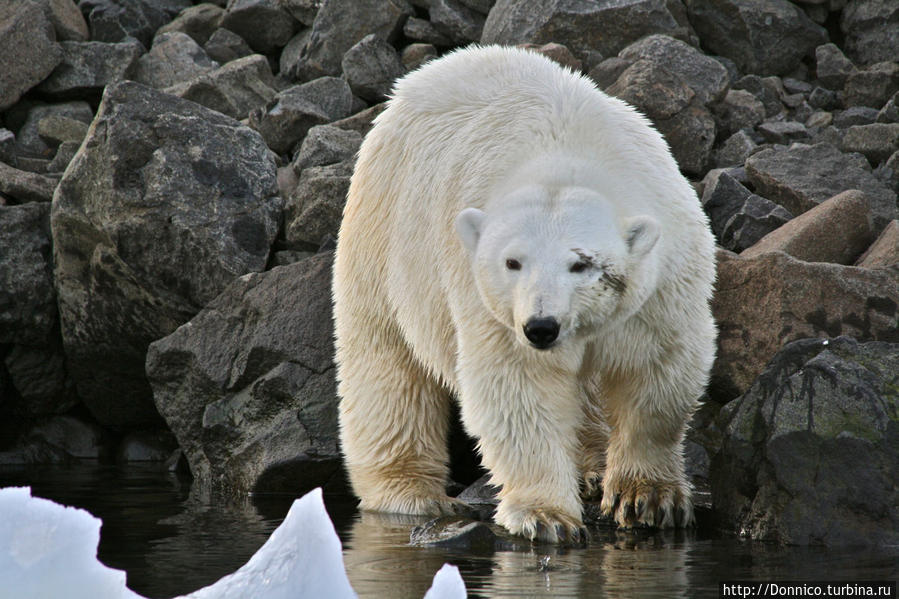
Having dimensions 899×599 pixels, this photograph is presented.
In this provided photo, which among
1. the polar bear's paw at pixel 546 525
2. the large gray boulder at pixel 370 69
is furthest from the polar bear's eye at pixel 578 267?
the large gray boulder at pixel 370 69

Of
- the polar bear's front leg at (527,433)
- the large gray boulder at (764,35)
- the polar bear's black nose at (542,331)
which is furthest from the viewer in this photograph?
the large gray boulder at (764,35)

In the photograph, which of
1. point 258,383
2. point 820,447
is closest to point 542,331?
point 820,447

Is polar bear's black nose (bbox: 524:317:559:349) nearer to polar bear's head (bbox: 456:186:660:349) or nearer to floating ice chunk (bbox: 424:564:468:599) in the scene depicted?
polar bear's head (bbox: 456:186:660:349)

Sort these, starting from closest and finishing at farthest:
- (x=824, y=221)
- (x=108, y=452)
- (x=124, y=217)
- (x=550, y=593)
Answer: (x=550, y=593) → (x=824, y=221) → (x=124, y=217) → (x=108, y=452)

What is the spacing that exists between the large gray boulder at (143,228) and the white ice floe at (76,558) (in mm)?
5252

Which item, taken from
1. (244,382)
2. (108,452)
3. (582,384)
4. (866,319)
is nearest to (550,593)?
(582,384)

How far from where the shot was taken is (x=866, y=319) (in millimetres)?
5992

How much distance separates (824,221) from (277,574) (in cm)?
486

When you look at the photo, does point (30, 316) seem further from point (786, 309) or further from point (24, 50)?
point (786, 309)

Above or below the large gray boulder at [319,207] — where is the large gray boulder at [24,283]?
below

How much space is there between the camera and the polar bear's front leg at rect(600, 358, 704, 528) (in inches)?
209

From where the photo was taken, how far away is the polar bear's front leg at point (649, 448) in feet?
17.4

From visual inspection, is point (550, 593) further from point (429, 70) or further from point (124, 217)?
point (124, 217)

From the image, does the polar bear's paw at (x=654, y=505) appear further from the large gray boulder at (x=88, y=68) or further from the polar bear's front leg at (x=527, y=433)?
the large gray boulder at (x=88, y=68)
